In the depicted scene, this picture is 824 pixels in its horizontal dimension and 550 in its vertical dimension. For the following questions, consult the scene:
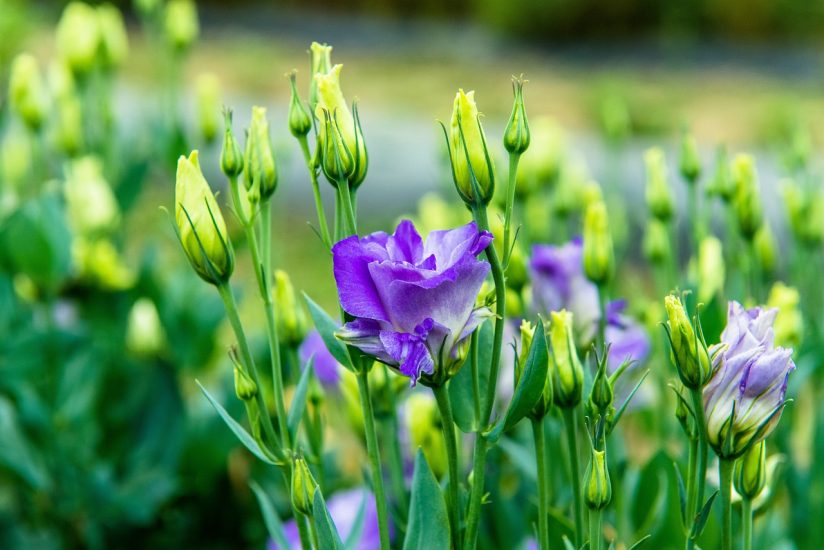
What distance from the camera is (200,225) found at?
2.10ft

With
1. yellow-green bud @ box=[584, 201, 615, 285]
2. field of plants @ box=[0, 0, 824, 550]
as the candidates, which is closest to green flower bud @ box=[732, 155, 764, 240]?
field of plants @ box=[0, 0, 824, 550]

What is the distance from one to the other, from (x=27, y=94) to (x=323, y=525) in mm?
813

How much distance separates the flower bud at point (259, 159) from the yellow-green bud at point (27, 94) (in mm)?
654

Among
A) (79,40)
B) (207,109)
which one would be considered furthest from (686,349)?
(79,40)

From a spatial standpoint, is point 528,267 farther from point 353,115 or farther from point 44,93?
point 44,93

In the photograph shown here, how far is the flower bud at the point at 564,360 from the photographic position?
26.7 inches

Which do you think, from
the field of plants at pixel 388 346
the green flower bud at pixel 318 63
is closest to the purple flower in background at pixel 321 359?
the field of plants at pixel 388 346

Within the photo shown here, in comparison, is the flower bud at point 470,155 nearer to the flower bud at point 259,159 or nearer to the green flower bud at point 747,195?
the flower bud at point 259,159

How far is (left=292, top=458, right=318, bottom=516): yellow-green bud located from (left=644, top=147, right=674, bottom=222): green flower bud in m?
0.51

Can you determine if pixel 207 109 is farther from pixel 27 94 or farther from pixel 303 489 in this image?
pixel 303 489

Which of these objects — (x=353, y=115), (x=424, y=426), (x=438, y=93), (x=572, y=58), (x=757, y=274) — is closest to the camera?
(x=353, y=115)

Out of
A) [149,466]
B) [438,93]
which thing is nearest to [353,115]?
[149,466]

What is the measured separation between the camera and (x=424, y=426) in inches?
32.5

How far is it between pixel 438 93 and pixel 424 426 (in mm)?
5282
